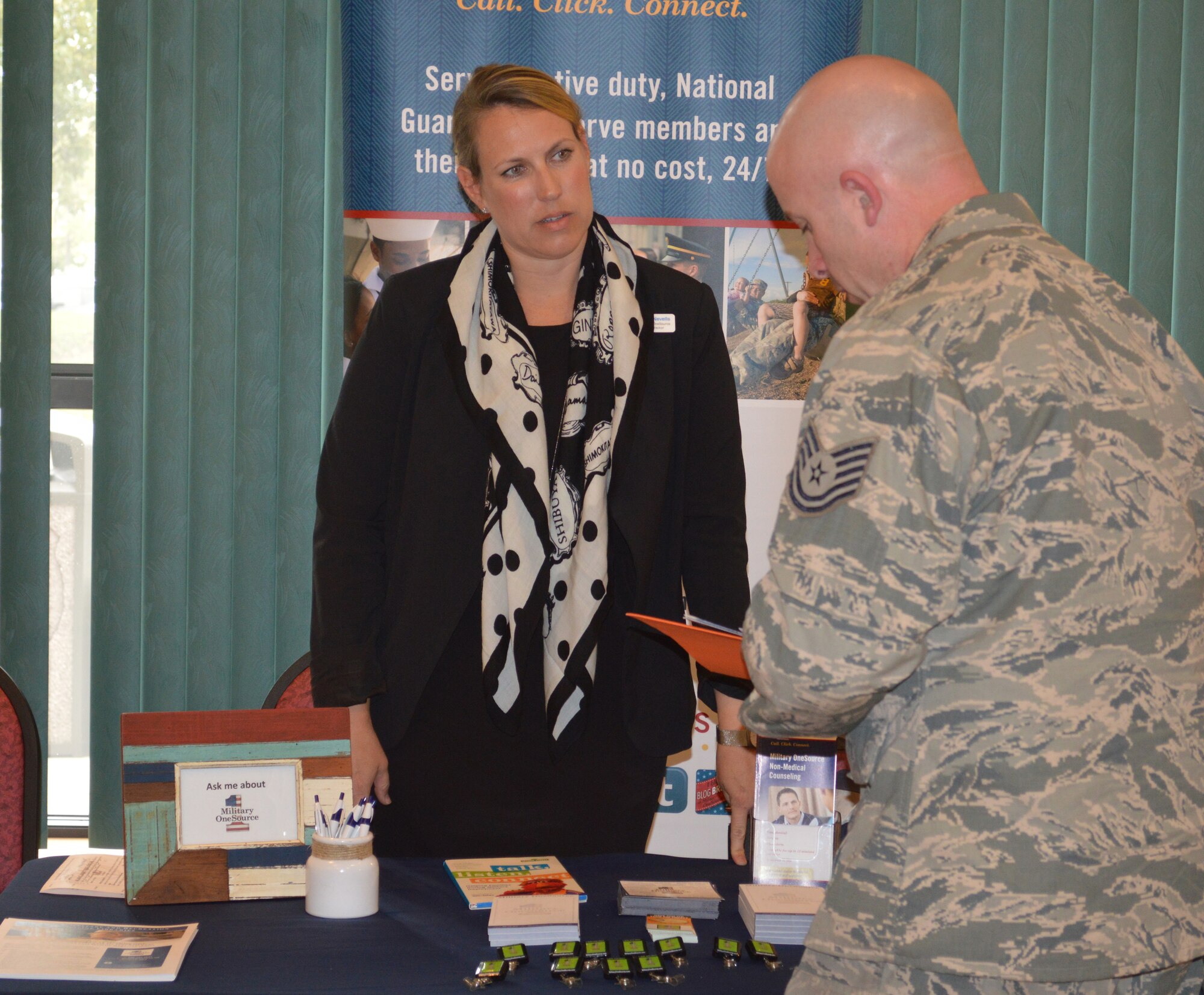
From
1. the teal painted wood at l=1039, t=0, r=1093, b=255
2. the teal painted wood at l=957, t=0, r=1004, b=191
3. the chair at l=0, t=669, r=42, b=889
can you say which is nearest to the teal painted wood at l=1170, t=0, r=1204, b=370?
the teal painted wood at l=1039, t=0, r=1093, b=255

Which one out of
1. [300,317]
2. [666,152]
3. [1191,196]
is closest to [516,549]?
[666,152]

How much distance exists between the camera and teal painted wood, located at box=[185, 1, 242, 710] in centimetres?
331

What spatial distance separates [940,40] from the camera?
3.46m

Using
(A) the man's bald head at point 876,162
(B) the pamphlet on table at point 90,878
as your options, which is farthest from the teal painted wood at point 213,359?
(A) the man's bald head at point 876,162

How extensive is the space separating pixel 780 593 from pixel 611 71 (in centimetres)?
225

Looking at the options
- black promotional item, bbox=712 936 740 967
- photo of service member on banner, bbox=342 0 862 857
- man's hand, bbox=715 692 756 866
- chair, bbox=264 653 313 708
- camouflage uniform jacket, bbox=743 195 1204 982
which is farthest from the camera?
photo of service member on banner, bbox=342 0 862 857

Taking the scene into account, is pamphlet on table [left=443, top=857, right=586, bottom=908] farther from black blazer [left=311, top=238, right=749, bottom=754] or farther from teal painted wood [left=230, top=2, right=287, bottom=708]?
teal painted wood [left=230, top=2, right=287, bottom=708]

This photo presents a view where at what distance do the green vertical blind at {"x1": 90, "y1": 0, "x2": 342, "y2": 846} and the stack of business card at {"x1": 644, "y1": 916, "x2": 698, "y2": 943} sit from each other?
2.13m

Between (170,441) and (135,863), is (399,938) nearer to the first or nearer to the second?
(135,863)

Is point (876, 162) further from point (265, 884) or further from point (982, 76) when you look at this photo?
point (982, 76)

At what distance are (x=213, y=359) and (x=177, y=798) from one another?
6.81 ft

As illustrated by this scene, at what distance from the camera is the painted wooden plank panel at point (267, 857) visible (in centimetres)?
151

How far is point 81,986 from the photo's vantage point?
4.10 feet

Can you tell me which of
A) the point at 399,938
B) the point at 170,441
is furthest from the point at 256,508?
the point at 399,938
